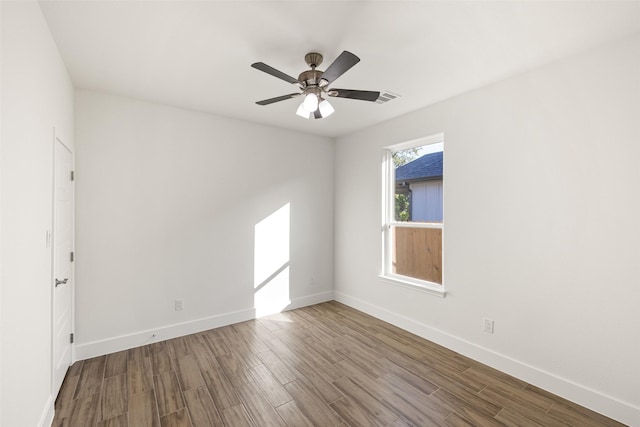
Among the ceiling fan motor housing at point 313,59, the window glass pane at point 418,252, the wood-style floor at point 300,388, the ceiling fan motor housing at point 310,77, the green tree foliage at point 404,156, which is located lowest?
the wood-style floor at point 300,388

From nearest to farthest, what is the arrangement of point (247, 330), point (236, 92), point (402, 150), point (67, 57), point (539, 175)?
point (67, 57) < point (539, 175) < point (236, 92) < point (247, 330) < point (402, 150)

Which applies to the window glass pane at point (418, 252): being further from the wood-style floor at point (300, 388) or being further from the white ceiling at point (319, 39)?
the white ceiling at point (319, 39)

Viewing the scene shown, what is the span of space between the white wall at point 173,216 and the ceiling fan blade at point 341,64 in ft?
7.08

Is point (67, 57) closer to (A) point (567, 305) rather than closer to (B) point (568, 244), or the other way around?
(B) point (568, 244)

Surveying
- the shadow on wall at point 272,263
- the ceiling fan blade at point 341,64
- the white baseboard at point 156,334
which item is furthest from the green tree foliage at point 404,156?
the white baseboard at point 156,334

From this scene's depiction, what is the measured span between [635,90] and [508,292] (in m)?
1.78

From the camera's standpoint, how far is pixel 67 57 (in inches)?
89.2

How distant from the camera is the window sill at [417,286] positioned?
3.17m

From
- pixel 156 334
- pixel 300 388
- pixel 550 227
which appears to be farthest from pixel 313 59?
pixel 156 334

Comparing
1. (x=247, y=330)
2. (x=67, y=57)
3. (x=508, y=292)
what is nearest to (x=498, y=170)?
(x=508, y=292)

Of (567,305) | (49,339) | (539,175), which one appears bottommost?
(49,339)

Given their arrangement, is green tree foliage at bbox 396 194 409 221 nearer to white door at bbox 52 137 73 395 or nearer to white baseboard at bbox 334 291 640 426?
white baseboard at bbox 334 291 640 426

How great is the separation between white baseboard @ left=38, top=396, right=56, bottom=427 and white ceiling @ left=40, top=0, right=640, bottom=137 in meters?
2.55

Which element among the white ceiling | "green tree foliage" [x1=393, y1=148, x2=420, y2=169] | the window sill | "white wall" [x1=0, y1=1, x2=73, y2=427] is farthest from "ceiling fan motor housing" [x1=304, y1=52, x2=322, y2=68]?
the window sill
